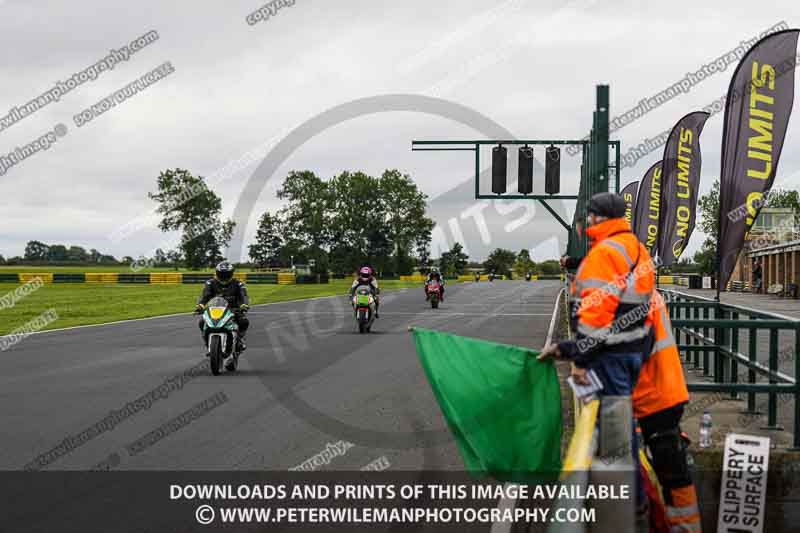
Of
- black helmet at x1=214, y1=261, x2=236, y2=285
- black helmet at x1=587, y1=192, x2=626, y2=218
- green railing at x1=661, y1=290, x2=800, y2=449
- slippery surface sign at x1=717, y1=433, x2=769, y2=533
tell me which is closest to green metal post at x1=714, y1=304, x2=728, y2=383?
green railing at x1=661, y1=290, x2=800, y2=449

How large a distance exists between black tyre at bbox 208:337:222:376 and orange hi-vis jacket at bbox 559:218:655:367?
28.6ft

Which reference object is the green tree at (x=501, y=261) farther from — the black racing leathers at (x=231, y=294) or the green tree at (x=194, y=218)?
the black racing leathers at (x=231, y=294)

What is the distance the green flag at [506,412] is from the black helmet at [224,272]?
338 inches

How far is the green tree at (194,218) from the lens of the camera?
337 feet

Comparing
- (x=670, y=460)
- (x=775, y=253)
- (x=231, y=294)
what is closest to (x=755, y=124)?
(x=670, y=460)

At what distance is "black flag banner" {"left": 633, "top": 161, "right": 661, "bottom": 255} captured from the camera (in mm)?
21328

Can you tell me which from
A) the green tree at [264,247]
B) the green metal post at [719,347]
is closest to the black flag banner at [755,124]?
the green metal post at [719,347]

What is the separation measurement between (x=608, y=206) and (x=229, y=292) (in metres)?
9.37

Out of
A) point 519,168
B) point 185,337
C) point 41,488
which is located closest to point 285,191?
point 519,168

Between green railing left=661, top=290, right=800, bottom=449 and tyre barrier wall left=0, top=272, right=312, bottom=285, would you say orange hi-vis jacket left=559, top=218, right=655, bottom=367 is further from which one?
tyre barrier wall left=0, top=272, right=312, bottom=285

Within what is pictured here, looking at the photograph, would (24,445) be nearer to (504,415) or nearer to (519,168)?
(504,415)

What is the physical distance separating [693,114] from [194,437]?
12.0m

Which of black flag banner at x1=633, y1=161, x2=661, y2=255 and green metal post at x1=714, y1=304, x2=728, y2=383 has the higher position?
black flag banner at x1=633, y1=161, x2=661, y2=255

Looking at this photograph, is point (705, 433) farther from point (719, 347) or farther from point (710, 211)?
point (710, 211)
